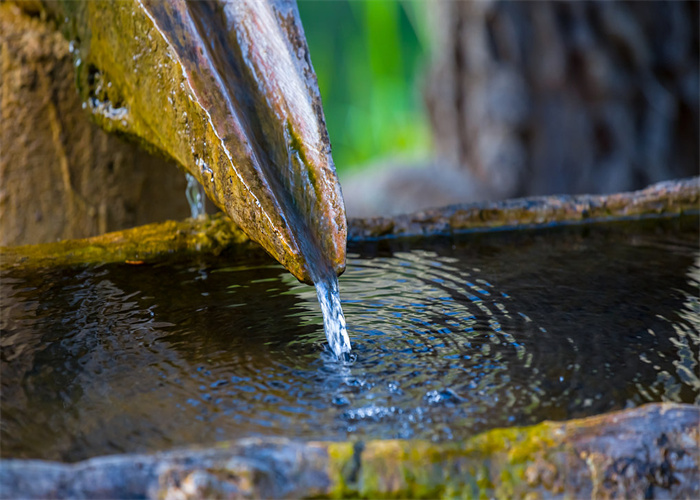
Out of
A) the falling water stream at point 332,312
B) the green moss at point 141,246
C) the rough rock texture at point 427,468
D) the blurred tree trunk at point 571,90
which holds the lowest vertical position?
the rough rock texture at point 427,468

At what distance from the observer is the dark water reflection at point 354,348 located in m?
1.48

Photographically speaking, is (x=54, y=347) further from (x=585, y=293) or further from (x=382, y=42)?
(x=382, y=42)

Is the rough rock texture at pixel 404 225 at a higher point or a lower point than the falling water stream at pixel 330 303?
higher

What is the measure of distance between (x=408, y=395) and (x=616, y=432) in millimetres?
447

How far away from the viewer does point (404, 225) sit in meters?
2.93

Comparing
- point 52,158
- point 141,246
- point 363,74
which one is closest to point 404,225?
point 141,246

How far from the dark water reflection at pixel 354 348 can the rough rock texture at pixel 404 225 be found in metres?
0.12

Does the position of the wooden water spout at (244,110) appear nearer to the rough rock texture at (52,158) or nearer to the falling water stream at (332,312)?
the falling water stream at (332,312)

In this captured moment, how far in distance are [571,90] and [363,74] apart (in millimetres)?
2054

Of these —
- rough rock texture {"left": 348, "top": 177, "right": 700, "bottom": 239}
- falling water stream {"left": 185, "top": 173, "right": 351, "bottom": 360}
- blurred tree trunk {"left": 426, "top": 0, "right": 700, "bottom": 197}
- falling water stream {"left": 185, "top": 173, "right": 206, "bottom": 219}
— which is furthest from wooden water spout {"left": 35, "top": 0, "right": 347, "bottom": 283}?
blurred tree trunk {"left": 426, "top": 0, "right": 700, "bottom": 197}

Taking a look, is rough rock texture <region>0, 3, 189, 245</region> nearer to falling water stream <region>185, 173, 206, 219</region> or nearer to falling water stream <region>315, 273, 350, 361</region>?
falling water stream <region>185, 173, 206, 219</region>

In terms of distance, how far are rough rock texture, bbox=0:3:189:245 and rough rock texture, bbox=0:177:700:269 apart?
0.59 m

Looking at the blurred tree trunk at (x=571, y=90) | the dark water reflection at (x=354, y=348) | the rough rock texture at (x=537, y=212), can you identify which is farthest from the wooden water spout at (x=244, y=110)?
the blurred tree trunk at (x=571, y=90)

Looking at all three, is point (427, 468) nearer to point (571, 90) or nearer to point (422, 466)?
point (422, 466)
